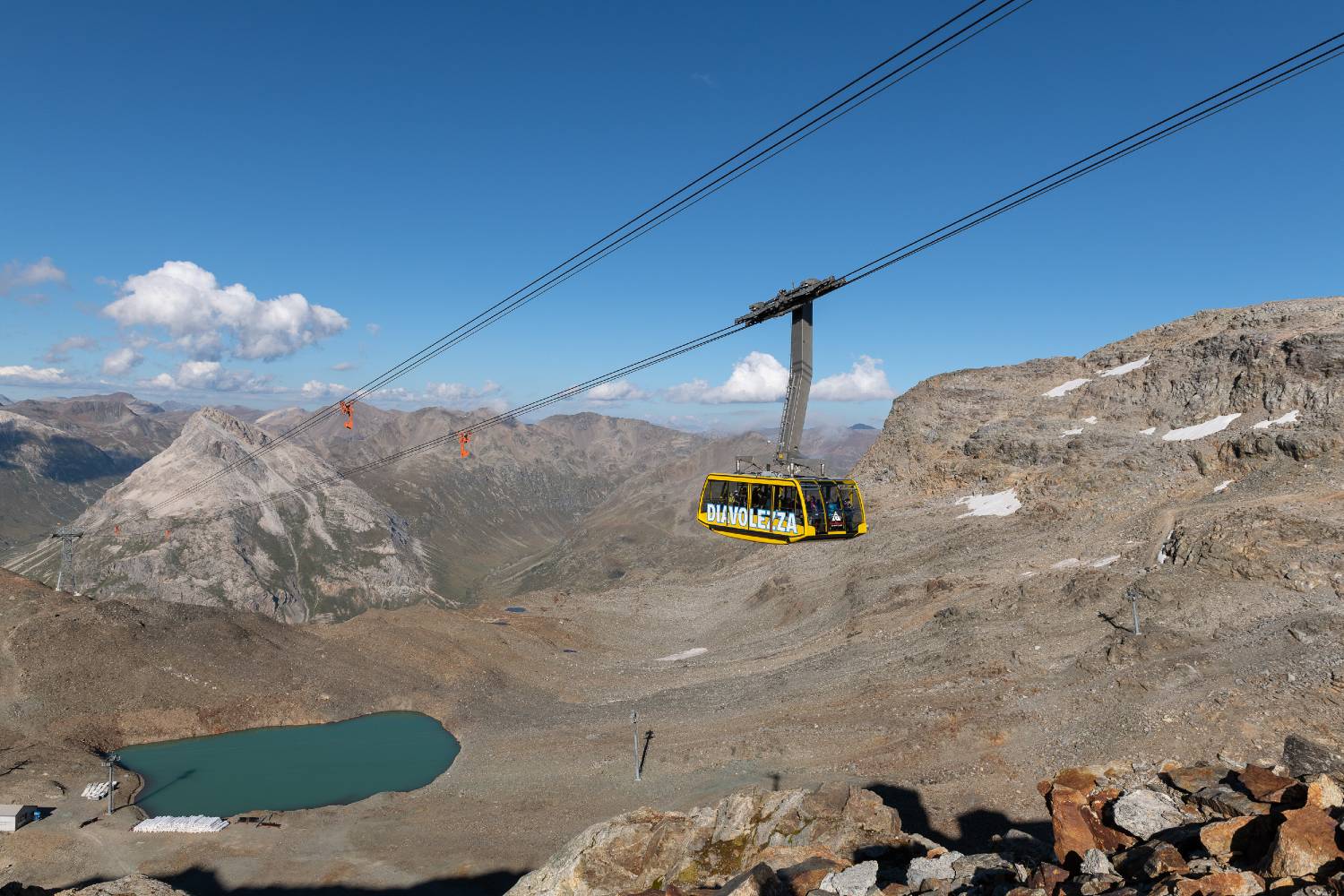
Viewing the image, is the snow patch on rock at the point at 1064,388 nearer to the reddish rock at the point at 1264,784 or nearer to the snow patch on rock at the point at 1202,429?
the snow patch on rock at the point at 1202,429

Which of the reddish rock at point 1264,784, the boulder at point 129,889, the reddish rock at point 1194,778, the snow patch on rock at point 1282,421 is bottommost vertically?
the boulder at point 129,889

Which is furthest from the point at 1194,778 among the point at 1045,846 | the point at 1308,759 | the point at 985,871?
the point at 1308,759

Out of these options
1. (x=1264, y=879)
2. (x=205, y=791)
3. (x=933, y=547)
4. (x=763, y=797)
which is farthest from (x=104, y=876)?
(x=933, y=547)

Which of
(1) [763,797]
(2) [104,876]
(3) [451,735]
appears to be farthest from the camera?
(3) [451,735]

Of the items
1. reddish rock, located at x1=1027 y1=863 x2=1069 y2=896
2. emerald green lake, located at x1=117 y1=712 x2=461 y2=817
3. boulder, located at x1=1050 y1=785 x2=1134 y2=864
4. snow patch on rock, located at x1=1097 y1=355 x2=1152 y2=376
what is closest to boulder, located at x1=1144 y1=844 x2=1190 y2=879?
reddish rock, located at x1=1027 y1=863 x2=1069 y2=896

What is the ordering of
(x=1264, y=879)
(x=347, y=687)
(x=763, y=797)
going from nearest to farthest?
(x=1264, y=879) → (x=763, y=797) → (x=347, y=687)

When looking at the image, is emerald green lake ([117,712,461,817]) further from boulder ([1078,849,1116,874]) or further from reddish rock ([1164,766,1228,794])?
boulder ([1078,849,1116,874])

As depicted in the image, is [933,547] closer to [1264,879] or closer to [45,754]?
[1264,879]

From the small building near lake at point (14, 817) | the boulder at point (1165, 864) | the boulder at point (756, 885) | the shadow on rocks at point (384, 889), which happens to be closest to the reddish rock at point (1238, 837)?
the boulder at point (1165, 864)
